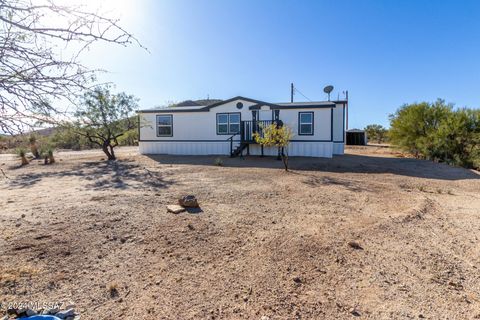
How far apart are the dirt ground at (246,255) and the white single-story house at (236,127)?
854 cm

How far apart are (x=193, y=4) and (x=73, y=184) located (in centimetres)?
596

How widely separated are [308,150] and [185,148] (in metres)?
7.35

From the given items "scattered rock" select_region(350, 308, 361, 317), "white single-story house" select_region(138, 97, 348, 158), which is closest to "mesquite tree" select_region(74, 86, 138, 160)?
"white single-story house" select_region(138, 97, 348, 158)

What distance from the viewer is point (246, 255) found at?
3.13 metres

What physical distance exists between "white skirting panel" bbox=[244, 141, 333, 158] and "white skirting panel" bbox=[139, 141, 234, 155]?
2.21m

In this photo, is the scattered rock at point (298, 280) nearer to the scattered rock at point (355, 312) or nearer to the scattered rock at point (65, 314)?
the scattered rock at point (355, 312)

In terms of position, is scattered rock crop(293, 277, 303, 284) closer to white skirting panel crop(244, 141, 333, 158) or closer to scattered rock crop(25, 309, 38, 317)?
scattered rock crop(25, 309, 38, 317)

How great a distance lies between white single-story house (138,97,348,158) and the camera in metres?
14.2

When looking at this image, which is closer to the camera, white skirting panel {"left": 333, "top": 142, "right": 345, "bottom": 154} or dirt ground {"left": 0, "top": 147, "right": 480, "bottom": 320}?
dirt ground {"left": 0, "top": 147, "right": 480, "bottom": 320}

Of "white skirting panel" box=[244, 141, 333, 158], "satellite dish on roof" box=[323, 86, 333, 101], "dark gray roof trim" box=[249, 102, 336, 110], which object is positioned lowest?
"white skirting panel" box=[244, 141, 333, 158]

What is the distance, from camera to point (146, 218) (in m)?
4.30

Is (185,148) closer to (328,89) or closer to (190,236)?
(328,89)

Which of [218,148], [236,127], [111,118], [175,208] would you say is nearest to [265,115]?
[236,127]

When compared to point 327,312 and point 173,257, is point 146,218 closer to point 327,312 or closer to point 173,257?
point 173,257
